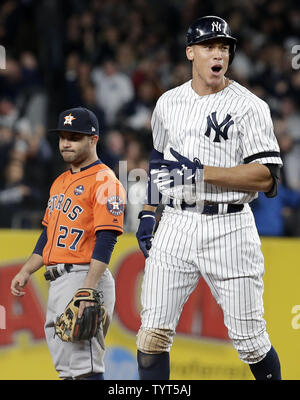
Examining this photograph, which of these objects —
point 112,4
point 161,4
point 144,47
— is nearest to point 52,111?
point 144,47

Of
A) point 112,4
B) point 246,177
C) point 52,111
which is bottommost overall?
point 246,177

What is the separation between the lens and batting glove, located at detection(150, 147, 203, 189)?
3.70 meters

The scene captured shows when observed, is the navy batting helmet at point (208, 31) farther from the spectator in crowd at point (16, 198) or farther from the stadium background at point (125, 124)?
the spectator in crowd at point (16, 198)

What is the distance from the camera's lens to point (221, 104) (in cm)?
387

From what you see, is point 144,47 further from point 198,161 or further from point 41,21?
point 198,161

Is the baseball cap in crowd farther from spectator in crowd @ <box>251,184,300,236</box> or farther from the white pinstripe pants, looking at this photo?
spectator in crowd @ <box>251,184,300,236</box>

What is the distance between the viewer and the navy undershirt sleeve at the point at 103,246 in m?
3.77

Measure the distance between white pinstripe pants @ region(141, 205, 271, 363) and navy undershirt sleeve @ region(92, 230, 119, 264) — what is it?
263 millimetres

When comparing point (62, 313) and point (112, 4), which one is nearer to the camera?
point (62, 313)

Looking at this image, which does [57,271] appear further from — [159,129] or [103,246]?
[159,129]

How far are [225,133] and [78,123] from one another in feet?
2.56

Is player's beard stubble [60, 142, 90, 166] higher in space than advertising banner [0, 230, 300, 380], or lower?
higher

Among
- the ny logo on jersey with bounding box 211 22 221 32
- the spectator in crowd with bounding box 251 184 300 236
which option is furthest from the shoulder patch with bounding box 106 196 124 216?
the spectator in crowd with bounding box 251 184 300 236
